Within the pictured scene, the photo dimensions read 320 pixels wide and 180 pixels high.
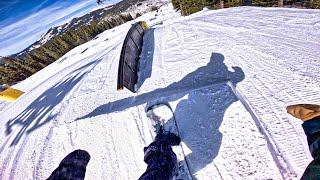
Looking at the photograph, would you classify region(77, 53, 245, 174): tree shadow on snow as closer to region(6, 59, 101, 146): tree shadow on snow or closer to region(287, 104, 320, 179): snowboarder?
region(6, 59, 101, 146): tree shadow on snow

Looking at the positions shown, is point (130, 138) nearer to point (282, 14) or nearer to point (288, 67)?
point (288, 67)

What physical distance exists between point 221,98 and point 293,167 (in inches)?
108

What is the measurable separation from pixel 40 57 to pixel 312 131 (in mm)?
29903

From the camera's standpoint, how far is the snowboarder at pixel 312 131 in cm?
286

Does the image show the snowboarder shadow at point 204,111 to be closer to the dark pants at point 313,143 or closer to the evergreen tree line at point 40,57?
the dark pants at point 313,143

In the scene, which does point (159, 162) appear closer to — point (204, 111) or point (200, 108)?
point (204, 111)

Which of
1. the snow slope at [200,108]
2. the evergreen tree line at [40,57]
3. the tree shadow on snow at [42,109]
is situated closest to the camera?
the snow slope at [200,108]

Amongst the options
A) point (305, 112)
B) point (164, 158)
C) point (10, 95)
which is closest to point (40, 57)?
point (10, 95)

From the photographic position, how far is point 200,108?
7641 mm

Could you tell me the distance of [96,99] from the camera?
10211 millimetres

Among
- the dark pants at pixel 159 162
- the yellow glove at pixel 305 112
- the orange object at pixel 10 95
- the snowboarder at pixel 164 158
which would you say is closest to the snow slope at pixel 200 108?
the dark pants at pixel 159 162

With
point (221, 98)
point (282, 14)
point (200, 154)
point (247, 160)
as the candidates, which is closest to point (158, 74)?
point (221, 98)

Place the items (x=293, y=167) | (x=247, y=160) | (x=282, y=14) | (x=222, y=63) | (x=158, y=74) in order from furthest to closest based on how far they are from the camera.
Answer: (x=282, y=14) → (x=158, y=74) → (x=222, y=63) → (x=247, y=160) → (x=293, y=167)

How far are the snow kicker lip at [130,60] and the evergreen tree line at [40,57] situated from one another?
624 inches
